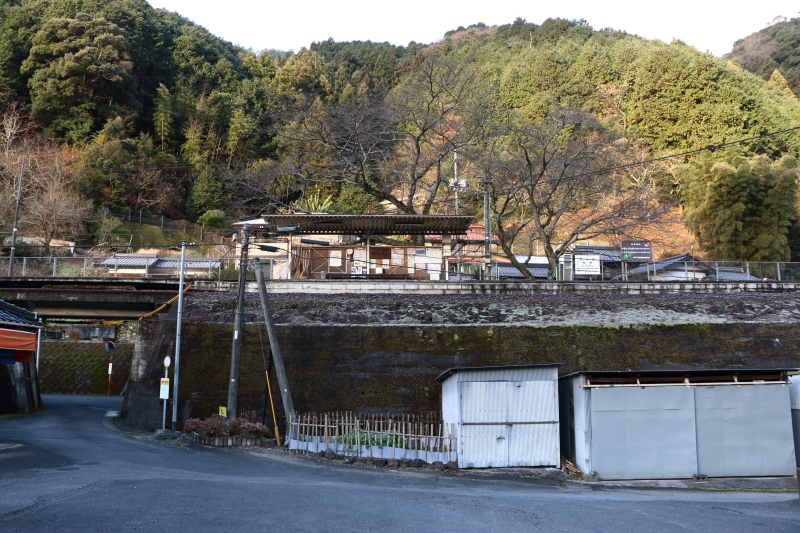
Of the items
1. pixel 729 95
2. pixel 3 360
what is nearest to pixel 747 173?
pixel 729 95

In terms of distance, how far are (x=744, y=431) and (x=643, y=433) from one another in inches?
88.2

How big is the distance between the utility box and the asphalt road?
89 cm

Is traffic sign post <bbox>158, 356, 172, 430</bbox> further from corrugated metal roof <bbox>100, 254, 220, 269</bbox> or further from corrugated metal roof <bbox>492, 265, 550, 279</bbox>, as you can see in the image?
corrugated metal roof <bbox>492, 265, 550, 279</bbox>

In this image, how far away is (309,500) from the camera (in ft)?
30.7

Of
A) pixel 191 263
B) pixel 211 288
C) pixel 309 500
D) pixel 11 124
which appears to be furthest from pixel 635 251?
pixel 11 124

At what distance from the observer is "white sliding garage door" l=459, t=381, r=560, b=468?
559 inches

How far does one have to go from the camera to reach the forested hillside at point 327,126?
34.2m

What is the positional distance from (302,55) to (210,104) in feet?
42.6

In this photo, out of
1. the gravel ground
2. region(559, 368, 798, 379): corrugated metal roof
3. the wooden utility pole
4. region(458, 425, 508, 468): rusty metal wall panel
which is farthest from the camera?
the gravel ground

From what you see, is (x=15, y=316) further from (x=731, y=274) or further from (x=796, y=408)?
(x=731, y=274)

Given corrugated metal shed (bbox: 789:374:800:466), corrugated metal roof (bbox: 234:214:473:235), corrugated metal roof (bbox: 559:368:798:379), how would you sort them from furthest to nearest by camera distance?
1. corrugated metal roof (bbox: 234:214:473:235)
2. corrugated metal shed (bbox: 789:374:800:466)
3. corrugated metal roof (bbox: 559:368:798:379)

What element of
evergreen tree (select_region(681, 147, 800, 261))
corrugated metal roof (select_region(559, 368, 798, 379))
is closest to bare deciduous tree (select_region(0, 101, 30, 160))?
corrugated metal roof (select_region(559, 368, 798, 379))

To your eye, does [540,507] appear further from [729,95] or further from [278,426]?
[729,95]

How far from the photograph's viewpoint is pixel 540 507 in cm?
949
